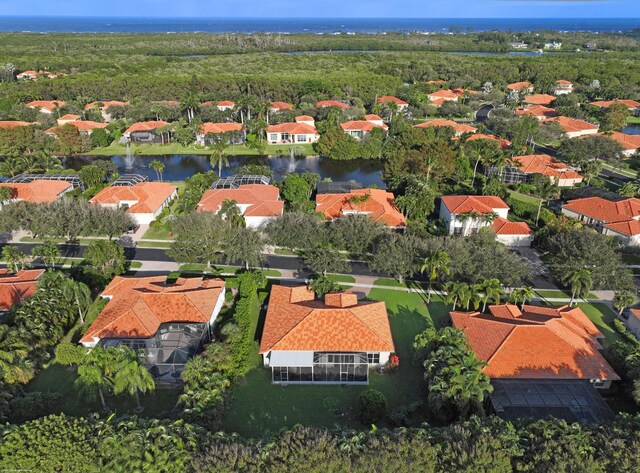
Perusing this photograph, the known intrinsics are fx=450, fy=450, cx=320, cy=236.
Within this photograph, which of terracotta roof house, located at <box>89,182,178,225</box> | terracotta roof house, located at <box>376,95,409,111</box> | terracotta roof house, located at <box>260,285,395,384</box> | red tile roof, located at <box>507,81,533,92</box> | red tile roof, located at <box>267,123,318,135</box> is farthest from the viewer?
red tile roof, located at <box>507,81,533,92</box>

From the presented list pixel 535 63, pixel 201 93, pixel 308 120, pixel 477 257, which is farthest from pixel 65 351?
pixel 535 63

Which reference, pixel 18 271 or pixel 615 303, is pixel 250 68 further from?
pixel 615 303

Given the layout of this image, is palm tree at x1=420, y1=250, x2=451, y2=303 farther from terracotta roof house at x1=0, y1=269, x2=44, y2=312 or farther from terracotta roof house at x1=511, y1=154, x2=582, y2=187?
terracotta roof house at x1=511, y1=154, x2=582, y2=187

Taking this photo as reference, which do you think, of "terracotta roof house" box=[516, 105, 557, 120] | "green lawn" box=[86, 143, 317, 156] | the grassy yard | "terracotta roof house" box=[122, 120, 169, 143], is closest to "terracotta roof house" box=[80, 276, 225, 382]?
the grassy yard

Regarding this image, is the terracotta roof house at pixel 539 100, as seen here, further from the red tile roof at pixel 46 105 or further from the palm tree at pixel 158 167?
the red tile roof at pixel 46 105

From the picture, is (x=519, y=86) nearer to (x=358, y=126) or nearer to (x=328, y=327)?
(x=358, y=126)

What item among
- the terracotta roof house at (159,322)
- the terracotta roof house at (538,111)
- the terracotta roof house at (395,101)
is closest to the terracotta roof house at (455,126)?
the terracotta roof house at (538,111)
